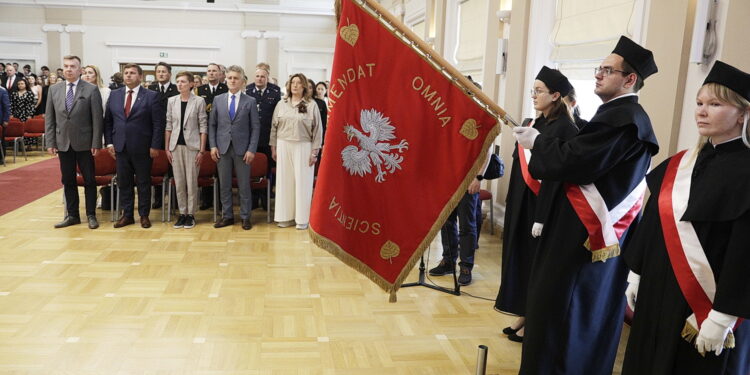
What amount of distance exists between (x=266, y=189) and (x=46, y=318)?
3465mm

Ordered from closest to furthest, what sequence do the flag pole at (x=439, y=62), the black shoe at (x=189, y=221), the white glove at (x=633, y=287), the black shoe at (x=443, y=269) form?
the white glove at (x=633, y=287)
the flag pole at (x=439, y=62)
the black shoe at (x=443, y=269)
the black shoe at (x=189, y=221)

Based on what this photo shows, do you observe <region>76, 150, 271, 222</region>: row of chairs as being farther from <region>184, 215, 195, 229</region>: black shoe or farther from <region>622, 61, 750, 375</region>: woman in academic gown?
<region>622, 61, 750, 375</region>: woman in academic gown

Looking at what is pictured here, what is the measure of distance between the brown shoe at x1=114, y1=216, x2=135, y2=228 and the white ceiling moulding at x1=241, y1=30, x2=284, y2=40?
1083 centimetres

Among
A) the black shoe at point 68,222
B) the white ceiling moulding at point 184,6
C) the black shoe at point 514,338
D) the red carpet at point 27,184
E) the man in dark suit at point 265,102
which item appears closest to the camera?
the black shoe at point 514,338

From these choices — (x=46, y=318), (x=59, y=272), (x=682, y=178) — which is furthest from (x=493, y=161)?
(x=59, y=272)

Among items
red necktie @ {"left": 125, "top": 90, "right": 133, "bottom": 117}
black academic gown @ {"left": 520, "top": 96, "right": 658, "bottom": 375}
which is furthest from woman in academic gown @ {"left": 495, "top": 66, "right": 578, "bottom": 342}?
red necktie @ {"left": 125, "top": 90, "right": 133, "bottom": 117}

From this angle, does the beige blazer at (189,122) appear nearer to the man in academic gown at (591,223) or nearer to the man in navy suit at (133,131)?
the man in navy suit at (133,131)

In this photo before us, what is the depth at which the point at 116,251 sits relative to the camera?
5.13 metres

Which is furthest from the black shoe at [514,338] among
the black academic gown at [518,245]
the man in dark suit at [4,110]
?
the man in dark suit at [4,110]

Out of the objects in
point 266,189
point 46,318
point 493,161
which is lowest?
point 46,318

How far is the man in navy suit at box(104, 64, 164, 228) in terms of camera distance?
5.77 meters

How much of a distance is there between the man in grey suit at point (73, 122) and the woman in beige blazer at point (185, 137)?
693mm

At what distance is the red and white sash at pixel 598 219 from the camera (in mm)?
2416

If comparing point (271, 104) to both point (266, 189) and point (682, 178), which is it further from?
point (682, 178)
